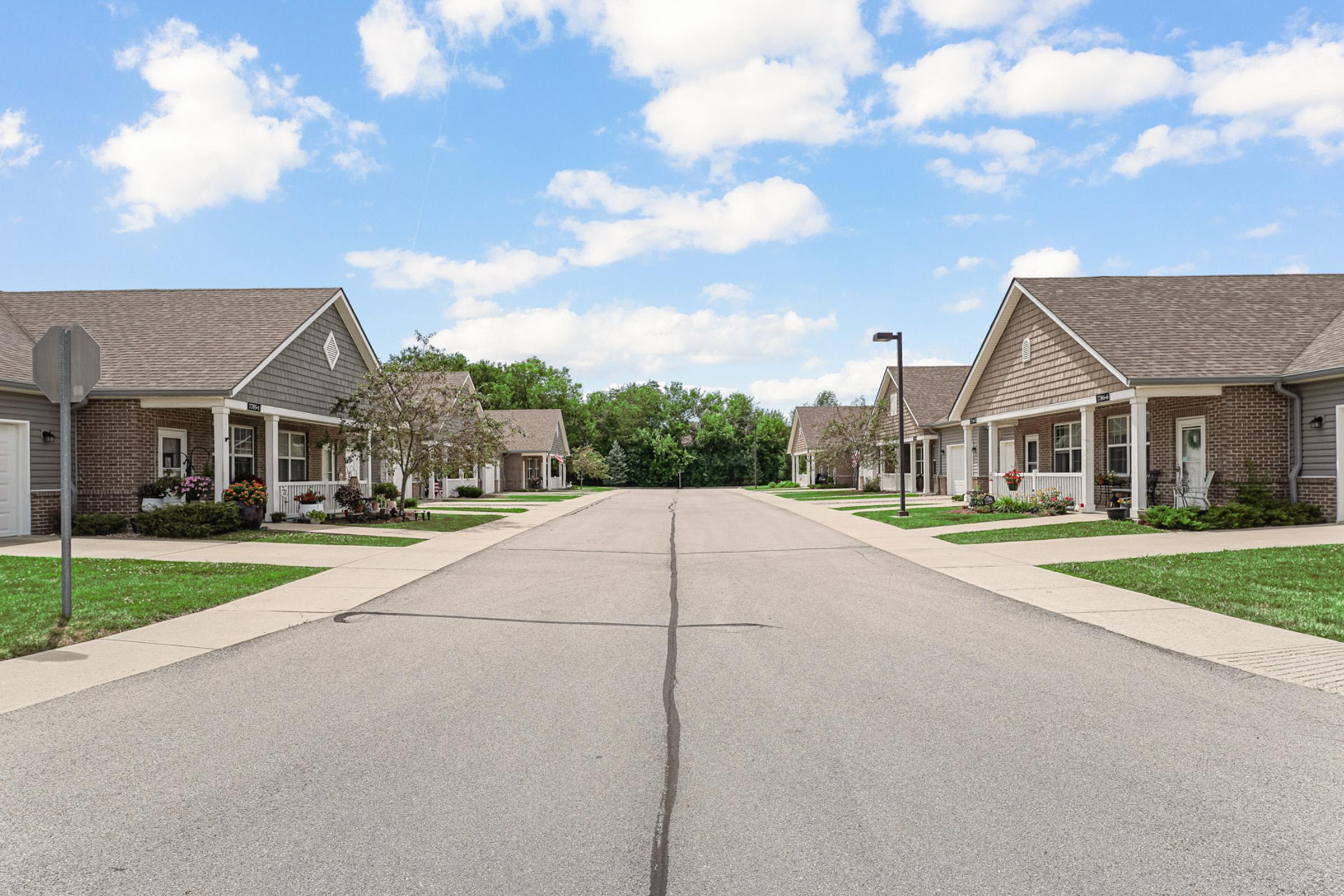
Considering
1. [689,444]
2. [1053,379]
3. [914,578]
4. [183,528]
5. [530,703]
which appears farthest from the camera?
[689,444]

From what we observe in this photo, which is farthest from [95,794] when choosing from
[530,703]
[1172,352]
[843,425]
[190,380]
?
[843,425]

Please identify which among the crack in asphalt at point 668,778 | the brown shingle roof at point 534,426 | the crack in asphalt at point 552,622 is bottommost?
the crack in asphalt at point 552,622

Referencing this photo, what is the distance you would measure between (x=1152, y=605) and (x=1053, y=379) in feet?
47.2

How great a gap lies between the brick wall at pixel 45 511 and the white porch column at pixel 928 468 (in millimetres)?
30901

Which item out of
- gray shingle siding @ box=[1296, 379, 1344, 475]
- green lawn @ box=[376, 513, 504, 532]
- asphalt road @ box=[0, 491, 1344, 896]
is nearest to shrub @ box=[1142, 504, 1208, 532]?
gray shingle siding @ box=[1296, 379, 1344, 475]

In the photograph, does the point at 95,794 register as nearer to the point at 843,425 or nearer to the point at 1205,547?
the point at 1205,547

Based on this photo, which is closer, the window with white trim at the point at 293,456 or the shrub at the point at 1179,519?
the shrub at the point at 1179,519

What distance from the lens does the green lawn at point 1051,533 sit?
16.2 meters

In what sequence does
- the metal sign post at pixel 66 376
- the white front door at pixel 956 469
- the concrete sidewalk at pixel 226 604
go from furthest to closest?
the white front door at pixel 956 469, the metal sign post at pixel 66 376, the concrete sidewalk at pixel 226 604

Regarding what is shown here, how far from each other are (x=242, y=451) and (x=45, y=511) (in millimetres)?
4871

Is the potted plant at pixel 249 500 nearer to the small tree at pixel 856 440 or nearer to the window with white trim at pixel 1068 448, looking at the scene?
the window with white trim at pixel 1068 448

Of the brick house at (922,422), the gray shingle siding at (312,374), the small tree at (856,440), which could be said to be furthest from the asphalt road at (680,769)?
the small tree at (856,440)

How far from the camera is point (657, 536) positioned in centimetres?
1850

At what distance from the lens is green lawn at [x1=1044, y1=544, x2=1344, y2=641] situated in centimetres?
821
